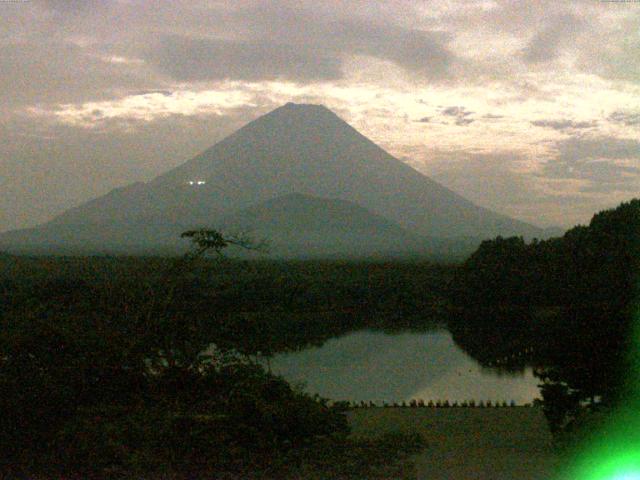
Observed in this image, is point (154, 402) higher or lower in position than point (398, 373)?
higher

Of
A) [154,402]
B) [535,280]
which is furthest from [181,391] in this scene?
[535,280]

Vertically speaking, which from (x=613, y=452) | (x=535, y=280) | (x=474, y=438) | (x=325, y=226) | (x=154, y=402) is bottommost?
(x=474, y=438)

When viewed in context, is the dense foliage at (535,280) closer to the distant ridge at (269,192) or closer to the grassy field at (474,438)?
the grassy field at (474,438)

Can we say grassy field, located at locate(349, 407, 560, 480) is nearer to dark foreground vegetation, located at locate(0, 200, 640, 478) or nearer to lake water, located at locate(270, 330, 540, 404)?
dark foreground vegetation, located at locate(0, 200, 640, 478)

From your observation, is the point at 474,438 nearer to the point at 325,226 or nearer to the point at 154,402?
the point at 154,402

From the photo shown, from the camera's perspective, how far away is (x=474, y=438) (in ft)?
23.7

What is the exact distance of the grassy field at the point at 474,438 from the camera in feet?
19.8

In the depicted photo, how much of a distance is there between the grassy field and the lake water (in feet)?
11.9

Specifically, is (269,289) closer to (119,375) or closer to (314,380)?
(314,380)

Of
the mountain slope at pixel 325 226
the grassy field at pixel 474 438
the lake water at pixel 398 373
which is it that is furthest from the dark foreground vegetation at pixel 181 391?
the mountain slope at pixel 325 226

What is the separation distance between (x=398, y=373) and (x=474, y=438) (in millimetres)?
8794

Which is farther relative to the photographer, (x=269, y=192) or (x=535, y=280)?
(x=269, y=192)

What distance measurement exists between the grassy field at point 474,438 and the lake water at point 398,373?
3.64 metres

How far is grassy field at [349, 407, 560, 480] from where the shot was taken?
604 centimetres
